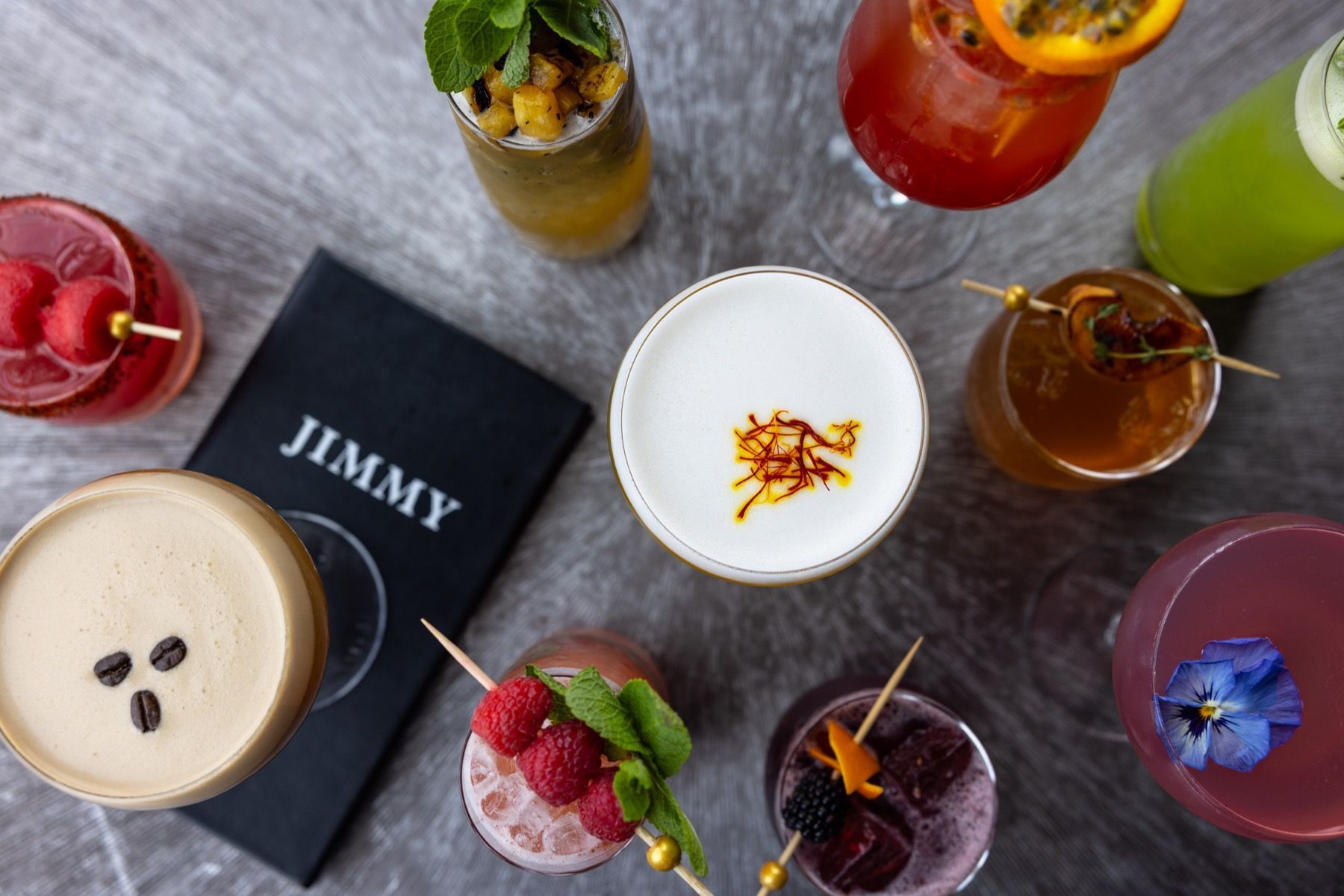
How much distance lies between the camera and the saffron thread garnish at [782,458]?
0.95 m

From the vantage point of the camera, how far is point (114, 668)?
933 mm

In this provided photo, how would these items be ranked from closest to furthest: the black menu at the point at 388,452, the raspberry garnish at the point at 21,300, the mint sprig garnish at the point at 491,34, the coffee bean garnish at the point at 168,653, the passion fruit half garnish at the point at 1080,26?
the passion fruit half garnish at the point at 1080,26 < the mint sprig garnish at the point at 491,34 < the coffee bean garnish at the point at 168,653 < the raspberry garnish at the point at 21,300 < the black menu at the point at 388,452

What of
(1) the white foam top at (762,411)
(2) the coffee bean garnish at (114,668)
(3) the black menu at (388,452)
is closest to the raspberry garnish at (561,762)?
(1) the white foam top at (762,411)

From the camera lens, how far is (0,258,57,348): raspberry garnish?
1.04 metres

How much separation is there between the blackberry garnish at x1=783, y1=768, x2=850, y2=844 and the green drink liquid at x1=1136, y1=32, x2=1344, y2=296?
2.82 ft

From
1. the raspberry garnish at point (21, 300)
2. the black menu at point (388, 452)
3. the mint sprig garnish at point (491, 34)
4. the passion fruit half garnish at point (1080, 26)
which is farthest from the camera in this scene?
the black menu at point (388, 452)

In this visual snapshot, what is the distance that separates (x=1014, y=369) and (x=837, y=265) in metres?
0.31

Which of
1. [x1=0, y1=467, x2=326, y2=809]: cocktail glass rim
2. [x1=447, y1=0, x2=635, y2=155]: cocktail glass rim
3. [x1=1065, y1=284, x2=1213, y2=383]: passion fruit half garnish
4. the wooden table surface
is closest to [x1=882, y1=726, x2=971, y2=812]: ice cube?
the wooden table surface

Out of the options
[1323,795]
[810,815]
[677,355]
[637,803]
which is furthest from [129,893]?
[1323,795]

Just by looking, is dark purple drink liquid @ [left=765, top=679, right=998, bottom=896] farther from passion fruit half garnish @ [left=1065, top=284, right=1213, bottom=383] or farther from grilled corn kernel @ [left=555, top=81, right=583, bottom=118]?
grilled corn kernel @ [left=555, top=81, right=583, bottom=118]

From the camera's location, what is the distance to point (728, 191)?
1256 mm

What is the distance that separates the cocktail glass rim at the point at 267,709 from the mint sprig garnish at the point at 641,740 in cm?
28

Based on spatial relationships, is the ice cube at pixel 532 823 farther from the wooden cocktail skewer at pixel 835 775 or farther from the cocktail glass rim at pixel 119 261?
the cocktail glass rim at pixel 119 261

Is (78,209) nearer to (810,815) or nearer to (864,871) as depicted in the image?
(810,815)
